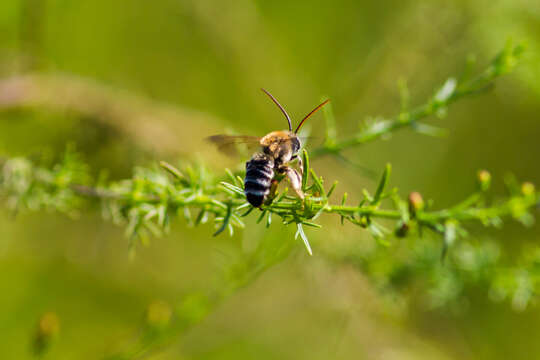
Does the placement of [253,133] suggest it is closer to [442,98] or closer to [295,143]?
[295,143]

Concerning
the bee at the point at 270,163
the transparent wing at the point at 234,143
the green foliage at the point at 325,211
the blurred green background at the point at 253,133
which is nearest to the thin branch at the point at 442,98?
the green foliage at the point at 325,211

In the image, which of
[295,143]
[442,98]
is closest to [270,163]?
[295,143]

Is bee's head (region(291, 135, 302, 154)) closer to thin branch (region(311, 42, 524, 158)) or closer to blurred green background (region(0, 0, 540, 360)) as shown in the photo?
thin branch (region(311, 42, 524, 158))

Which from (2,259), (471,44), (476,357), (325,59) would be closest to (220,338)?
Answer: (2,259)

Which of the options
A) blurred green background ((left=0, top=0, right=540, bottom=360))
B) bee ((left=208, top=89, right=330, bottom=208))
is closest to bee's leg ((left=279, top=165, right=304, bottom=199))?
bee ((left=208, top=89, right=330, bottom=208))

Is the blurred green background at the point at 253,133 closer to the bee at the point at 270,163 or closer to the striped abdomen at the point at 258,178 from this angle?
the bee at the point at 270,163

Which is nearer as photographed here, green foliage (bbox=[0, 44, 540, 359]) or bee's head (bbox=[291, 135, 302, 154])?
green foliage (bbox=[0, 44, 540, 359])
